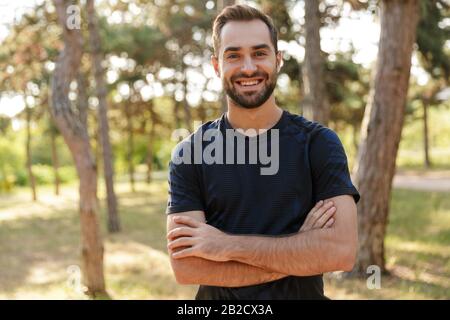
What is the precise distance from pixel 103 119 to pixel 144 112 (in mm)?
13318

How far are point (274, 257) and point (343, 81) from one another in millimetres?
17502

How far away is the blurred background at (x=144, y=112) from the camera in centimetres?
850

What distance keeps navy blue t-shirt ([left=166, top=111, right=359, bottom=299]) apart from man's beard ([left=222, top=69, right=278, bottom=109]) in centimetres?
15

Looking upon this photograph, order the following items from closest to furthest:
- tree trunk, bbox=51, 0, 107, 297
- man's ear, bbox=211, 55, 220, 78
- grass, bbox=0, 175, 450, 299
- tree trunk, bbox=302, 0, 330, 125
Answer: man's ear, bbox=211, 55, 220, 78
tree trunk, bbox=51, 0, 107, 297
grass, bbox=0, 175, 450, 299
tree trunk, bbox=302, 0, 330, 125

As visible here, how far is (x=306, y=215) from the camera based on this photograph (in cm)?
256

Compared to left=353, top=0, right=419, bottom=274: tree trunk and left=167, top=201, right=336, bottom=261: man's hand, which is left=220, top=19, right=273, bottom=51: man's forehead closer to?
left=167, top=201, right=336, bottom=261: man's hand

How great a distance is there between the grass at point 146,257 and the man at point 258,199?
5.60 metres

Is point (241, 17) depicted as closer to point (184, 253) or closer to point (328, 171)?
point (328, 171)

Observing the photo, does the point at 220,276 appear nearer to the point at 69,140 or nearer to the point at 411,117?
the point at 69,140

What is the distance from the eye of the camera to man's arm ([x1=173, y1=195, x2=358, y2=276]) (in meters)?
2.46

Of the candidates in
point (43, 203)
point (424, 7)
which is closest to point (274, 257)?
point (424, 7)

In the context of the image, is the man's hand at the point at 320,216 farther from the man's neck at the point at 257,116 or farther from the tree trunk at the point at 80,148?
the tree trunk at the point at 80,148

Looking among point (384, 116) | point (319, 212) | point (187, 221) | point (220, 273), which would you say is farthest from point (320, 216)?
point (384, 116)

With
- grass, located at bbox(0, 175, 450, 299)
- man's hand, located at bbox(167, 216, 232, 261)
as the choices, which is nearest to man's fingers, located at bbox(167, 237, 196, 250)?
man's hand, located at bbox(167, 216, 232, 261)
